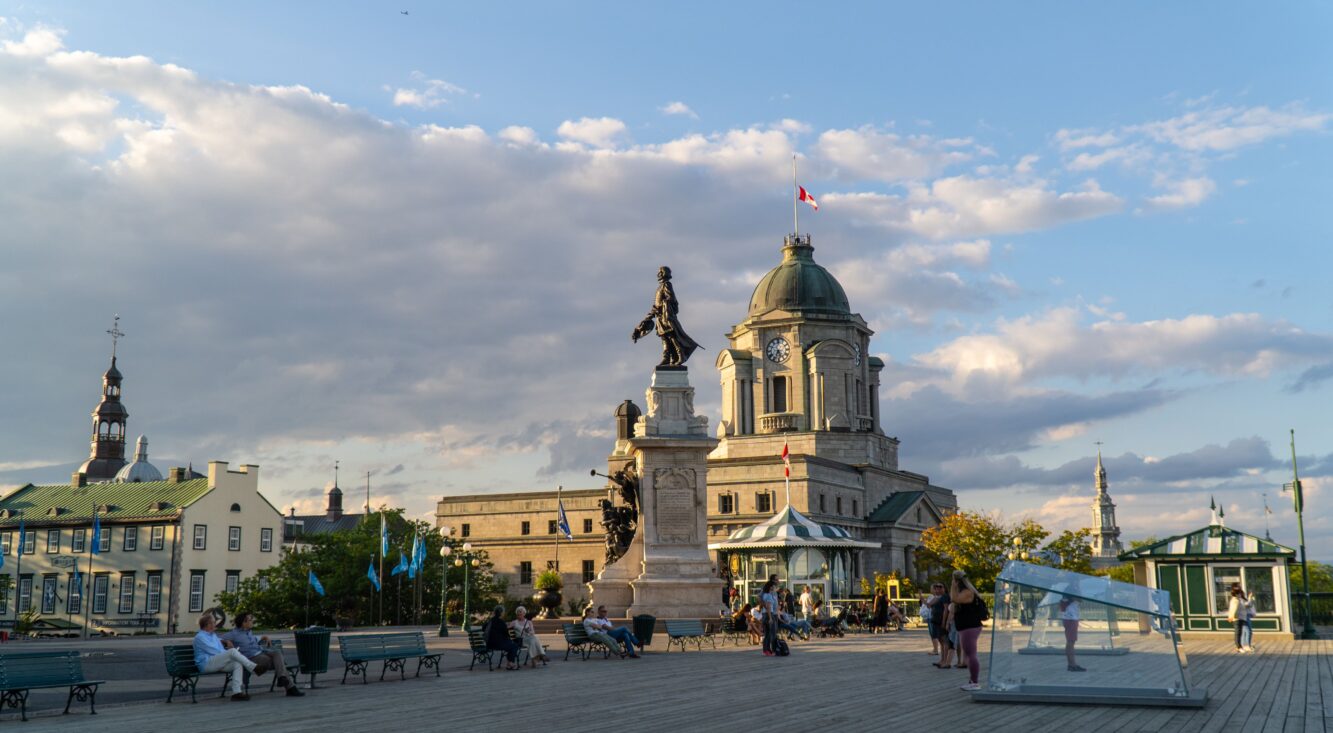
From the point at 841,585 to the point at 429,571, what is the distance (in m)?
23.6

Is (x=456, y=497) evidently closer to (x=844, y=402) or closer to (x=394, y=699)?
(x=844, y=402)

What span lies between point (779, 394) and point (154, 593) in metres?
49.7

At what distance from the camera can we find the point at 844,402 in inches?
3834

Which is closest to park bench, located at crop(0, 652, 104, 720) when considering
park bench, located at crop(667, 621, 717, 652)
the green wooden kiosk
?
park bench, located at crop(667, 621, 717, 652)

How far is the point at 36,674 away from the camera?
48.0 feet

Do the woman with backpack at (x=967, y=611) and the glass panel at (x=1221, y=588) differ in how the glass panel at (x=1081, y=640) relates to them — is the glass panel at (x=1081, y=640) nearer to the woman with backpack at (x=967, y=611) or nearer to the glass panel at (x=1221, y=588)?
the woman with backpack at (x=967, y=611)

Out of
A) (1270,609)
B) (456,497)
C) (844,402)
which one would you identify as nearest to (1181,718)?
(1270,609)

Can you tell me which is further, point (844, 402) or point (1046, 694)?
point (844, 402)

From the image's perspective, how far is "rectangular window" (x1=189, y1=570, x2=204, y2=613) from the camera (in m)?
74.6

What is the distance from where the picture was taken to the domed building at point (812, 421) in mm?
88188

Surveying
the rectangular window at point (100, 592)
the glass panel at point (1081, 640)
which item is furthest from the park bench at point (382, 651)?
the rectangular window at point (100, 592)

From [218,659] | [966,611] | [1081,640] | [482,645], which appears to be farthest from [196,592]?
[1081,640]

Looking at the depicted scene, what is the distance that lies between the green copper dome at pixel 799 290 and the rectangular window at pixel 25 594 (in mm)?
58083

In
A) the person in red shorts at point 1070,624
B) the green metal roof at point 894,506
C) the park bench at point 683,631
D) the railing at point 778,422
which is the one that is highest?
the railing at point 778,422
